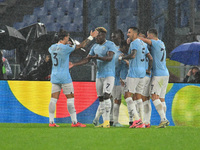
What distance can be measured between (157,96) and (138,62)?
650 mm

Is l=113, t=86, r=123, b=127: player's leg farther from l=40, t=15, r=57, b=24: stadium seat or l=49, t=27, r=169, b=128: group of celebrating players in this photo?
l=40, t=15, r=57, b=24: stadium seat

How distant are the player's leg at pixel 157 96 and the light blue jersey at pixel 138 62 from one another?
256mm

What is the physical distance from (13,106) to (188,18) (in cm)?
806

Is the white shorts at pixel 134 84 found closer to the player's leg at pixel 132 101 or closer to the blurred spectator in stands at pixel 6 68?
the player's leg at pixel 132 101

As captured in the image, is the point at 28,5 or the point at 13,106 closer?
the point at 13,106

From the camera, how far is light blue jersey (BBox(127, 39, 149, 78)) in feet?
22.9

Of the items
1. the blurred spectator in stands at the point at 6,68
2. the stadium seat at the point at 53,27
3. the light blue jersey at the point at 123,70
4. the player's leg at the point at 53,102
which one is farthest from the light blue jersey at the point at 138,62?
the stadium seat at the point at 53,27

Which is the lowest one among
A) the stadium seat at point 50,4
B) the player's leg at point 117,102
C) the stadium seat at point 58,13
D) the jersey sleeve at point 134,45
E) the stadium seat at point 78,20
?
the player's leg at point 117,102

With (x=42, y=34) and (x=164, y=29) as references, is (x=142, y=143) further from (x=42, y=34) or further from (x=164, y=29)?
(x=164, y=29)

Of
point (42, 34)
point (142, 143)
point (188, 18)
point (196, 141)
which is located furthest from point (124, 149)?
point (188, 18)

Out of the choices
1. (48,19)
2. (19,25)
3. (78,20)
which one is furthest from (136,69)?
(19,25)

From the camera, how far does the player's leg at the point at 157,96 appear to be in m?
7.06

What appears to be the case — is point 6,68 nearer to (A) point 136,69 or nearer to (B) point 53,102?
(B) point 53,102

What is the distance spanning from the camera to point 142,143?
4594mm
